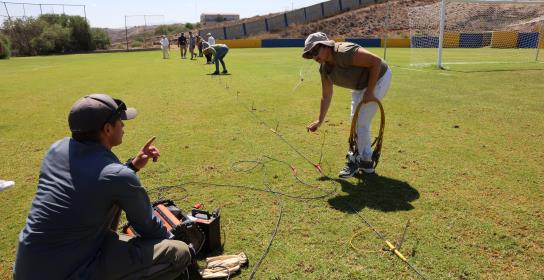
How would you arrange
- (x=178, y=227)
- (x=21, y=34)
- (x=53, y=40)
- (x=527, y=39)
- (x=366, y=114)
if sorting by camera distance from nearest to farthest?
(x=178, y=227)
(x=366, y=114)
(x=527, y=39)
(x=21, y=34)
(x=53, y=40)

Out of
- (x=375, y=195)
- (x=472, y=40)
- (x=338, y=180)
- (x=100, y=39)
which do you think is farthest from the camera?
(x=100, y=39)

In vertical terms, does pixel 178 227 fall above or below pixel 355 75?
below

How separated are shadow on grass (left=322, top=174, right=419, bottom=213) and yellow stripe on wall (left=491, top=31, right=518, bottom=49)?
37.6 metres

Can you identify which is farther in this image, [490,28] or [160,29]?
[160,29]

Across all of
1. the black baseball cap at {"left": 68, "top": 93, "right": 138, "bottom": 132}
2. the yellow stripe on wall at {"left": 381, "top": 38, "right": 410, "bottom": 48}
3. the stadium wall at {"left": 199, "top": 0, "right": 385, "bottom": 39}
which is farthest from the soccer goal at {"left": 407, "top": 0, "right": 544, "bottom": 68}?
the black baseball cap at {"left": 68, "top": 93, "right": 138, "bottom": 132}

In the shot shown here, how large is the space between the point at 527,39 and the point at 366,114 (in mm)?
38209

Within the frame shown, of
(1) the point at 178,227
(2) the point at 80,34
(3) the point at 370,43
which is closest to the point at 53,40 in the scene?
(2) the point at 80,34

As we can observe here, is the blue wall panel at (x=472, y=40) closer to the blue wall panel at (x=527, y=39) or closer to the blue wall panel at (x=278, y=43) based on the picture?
the blue wall panel at (x=527, y=39)

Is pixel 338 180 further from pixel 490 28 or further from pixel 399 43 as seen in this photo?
pixel 399 43

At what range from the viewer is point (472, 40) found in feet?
121

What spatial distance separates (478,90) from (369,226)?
33.7 feet

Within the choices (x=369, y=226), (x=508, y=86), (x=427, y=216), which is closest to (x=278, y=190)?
(x=369, y=226)

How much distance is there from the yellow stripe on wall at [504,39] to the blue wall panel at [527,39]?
0.32 meters

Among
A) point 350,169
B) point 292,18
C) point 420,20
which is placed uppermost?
point 292,18
